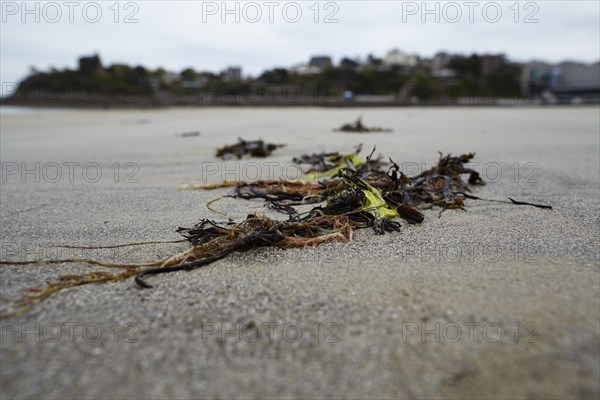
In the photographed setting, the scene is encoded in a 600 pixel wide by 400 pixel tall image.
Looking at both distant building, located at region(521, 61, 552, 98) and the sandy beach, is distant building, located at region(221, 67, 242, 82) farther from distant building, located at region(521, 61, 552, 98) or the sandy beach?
the sandy beach

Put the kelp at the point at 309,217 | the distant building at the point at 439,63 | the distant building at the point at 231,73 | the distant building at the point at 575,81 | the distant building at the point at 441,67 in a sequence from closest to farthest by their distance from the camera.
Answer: the kelp at the point at 309,217, the distant building at the point at 575,81, the distant building at the point at 231,73, the distant building at the point at 441,67, the distant building at the point at 439,63

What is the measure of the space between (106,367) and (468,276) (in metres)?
1.10

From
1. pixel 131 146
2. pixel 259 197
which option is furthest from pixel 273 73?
pixel 259 197

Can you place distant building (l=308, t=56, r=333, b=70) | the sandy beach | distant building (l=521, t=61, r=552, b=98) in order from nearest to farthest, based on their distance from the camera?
the sandy beach → distant building (l=521, t=61, r=552, b=98) → distant building (l=308, t=56, r=333, b=70)

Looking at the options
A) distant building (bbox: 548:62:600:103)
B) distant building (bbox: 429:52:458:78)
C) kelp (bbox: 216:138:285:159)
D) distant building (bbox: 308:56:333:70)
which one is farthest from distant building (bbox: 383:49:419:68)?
kelp (bbox: 216:138:285:159)

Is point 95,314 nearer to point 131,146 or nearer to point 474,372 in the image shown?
point 474,372

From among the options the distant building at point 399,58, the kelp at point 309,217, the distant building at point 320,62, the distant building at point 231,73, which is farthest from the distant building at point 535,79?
the kelp at point 309,217

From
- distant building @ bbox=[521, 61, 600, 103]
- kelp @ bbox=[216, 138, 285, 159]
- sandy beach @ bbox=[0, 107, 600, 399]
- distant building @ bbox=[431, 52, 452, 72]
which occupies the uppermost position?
distant building @ bbox=[431, 52, 452, 72]

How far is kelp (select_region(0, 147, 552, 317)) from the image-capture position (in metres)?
1.40

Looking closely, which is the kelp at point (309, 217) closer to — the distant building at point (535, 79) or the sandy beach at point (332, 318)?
the sandy beach at point (332, 318)

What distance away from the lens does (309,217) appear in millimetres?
1851

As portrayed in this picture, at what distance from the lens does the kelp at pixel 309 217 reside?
4.59 ft

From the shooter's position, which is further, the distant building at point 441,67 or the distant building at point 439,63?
the distant building at point 439,63

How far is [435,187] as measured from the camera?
8.11 feet
